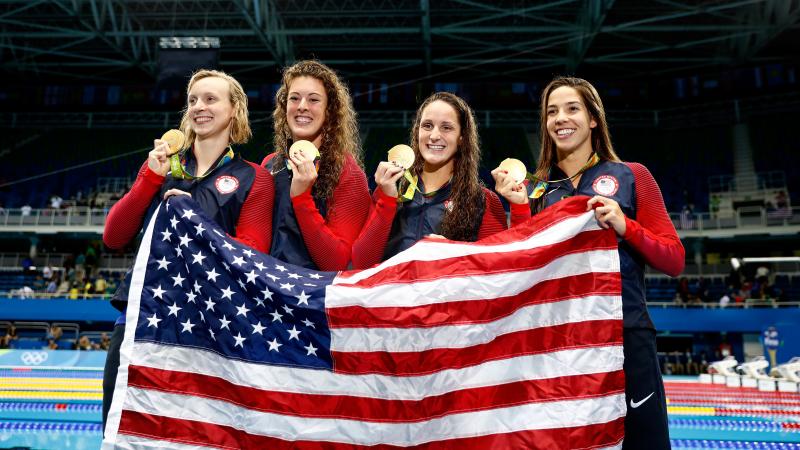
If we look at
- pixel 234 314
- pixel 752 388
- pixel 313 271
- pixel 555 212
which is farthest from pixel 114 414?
pixel 752 388

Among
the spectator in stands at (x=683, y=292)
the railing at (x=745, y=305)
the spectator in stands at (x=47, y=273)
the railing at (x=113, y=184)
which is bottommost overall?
the railing at (x=745, y=305)

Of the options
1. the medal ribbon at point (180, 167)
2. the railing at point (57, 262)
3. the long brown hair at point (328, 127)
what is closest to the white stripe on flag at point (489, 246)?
the long brown hair at point (328, 127)

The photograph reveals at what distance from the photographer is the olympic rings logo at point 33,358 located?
1143 centimetres

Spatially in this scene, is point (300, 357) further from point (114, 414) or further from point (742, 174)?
point (742, 174)

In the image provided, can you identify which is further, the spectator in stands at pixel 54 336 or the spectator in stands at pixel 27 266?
the spectator in stands at pixel 27 266

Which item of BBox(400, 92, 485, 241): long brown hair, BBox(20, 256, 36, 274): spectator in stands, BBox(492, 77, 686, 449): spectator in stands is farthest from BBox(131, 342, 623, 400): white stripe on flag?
BBox(20, 256, 36, 274): spectator in stands

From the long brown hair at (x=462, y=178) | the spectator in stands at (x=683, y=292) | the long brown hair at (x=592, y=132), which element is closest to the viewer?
the long brown hair at (x=592, y=132)

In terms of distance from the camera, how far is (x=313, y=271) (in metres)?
2.53

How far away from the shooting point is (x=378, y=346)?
7.70ft

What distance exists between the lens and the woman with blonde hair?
252 cm

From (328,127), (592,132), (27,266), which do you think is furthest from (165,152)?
(27,266)

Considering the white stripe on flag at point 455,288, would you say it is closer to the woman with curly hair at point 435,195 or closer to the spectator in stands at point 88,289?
the woman with curly hair at point 435,195

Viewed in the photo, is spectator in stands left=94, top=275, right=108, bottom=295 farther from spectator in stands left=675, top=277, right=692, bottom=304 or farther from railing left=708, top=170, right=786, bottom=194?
railing left=708, top=170, right=786, bottom=194

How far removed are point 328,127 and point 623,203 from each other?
4.73 ft
